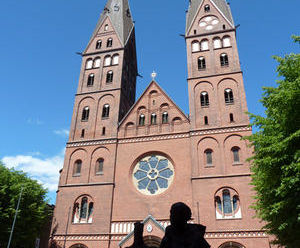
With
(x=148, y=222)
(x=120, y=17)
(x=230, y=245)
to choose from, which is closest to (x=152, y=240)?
(x=148, y=222)

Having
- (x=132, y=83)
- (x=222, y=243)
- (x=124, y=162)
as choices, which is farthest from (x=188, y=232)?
(x=132, y=83)

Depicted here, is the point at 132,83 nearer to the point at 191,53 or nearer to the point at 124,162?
the point at 191,53

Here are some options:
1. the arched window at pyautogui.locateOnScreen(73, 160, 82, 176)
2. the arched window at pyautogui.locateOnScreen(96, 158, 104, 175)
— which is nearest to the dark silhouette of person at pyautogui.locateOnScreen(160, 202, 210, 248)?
the arched window at pyautogui.locateOnScreen(96, 158, 104, 175)

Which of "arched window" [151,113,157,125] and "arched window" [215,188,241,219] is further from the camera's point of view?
"arched window" [151,113,157,125]

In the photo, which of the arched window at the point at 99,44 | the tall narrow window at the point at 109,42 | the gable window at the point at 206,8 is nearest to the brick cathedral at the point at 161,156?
the gable window at the point at 206,8

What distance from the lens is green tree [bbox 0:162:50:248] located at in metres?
22.3

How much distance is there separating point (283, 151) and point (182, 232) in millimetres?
9754

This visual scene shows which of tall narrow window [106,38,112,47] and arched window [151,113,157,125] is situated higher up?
tall narrow window [106,38,112,47]

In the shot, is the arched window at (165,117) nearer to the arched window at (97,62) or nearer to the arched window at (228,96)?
the arched window at (228,96)

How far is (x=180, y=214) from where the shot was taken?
3902 millimetres

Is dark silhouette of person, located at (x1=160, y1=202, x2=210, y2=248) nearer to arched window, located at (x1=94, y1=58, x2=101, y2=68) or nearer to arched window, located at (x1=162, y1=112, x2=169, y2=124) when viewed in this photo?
arched window, located at (x1=162, y1=112, x2=169, y2=124)

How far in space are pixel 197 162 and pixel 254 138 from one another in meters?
9.78

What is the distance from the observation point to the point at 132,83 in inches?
1422

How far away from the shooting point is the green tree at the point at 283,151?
11.7m
